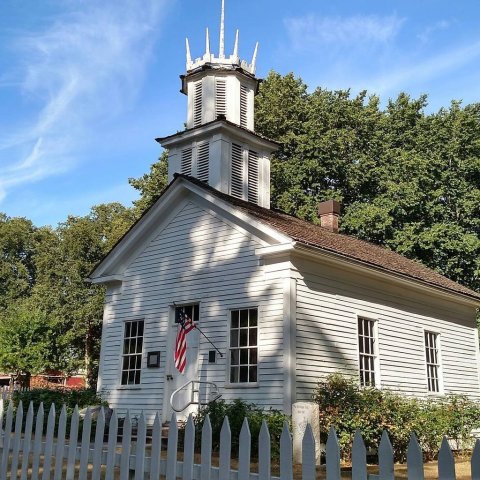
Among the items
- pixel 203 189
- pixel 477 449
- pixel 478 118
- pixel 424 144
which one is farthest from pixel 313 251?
→ pixel 478 118

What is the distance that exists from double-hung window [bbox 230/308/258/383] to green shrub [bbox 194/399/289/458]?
2.82ft

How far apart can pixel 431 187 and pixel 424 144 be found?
3384 mm

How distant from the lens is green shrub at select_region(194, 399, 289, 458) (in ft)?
37.7

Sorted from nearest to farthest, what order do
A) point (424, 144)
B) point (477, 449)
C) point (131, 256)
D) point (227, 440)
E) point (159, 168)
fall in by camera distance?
point (477, 449) < point (227, 440) < point (131, 256) < point (424, 144) < point (159, 168)

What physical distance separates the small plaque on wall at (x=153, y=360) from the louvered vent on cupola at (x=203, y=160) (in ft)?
19.2

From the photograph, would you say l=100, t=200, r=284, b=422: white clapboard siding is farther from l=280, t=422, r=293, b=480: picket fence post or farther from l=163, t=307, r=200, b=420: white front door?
l=280, t=422, r=293, b=480: picket fence post

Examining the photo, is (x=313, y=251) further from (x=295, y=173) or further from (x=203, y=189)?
(x=295, y=173)

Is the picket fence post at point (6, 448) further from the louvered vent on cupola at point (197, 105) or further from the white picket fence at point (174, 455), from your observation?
the louvered vent on cupola at point (197, 105)

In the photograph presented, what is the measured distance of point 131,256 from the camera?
17656 mm

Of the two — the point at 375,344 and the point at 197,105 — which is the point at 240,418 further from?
the point at 197,105

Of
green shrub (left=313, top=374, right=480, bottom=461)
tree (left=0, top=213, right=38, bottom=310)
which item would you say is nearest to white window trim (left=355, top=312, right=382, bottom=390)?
green shrub (left=313, top=374, right=480, bottom=461)

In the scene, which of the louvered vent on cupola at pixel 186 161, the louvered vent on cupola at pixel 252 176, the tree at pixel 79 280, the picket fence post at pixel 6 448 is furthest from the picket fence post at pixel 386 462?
the tree at pixel 79 280

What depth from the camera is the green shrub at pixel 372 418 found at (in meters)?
12.1

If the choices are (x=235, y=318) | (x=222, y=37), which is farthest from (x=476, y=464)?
(x=222, y=37)
